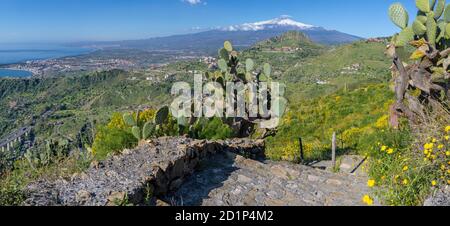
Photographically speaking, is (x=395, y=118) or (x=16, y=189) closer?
(x=16, y=189)

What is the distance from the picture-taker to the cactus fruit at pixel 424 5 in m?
8.34

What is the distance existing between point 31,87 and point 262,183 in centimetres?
16533

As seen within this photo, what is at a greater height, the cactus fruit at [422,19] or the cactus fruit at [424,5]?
the cactus fruit at [424,5]

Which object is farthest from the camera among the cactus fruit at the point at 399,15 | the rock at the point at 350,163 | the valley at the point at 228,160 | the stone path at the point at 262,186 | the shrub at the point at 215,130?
the shrub at the point at 215,130

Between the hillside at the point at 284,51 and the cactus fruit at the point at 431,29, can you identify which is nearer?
the cactus fruit at the point at 431,29

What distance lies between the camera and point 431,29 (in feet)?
27.0

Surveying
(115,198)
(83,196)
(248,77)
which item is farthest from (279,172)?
(248,77)

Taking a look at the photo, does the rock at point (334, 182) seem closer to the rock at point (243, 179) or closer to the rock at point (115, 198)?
the rock at point (243, 179)

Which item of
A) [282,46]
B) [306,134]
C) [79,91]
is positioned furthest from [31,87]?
[306,134]

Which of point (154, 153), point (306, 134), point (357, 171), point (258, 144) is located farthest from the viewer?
point (306, 134)

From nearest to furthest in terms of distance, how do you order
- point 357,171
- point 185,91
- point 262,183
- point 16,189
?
point 16,189
point 262,183
point 357,171
point 185,91

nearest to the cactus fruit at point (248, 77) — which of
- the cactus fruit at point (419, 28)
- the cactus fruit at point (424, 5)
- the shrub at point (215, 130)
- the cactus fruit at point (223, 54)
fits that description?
the cactus fruit at point (223, 54)

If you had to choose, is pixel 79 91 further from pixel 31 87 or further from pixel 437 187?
pixel 437 187

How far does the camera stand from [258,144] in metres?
9.20
